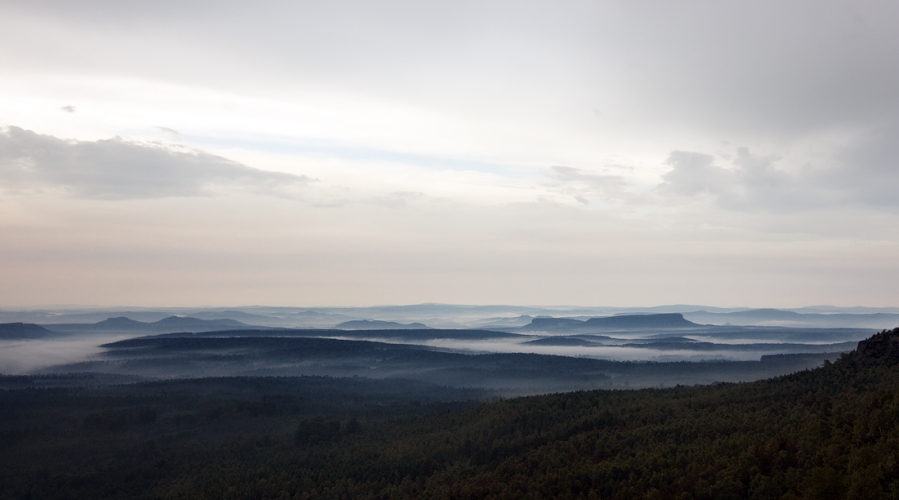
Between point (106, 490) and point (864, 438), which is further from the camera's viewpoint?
point (106, 490)

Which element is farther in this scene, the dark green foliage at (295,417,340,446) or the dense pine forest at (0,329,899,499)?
the dark green foliage at (295,417,340,446)

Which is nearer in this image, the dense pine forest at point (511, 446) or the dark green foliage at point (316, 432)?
the dense pine forest at point (511, 446)

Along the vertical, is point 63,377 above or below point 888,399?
below

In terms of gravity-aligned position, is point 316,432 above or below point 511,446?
below

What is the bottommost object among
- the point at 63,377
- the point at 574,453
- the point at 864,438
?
the point at 63,377

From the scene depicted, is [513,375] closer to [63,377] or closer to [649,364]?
[649,364]

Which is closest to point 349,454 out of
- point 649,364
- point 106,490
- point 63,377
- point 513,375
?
point 106,490

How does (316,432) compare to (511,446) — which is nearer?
(511,446)

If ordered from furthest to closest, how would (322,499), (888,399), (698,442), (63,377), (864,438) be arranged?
(63,377)
(322,499)
(698,442)
(888,399)
(864,438)
